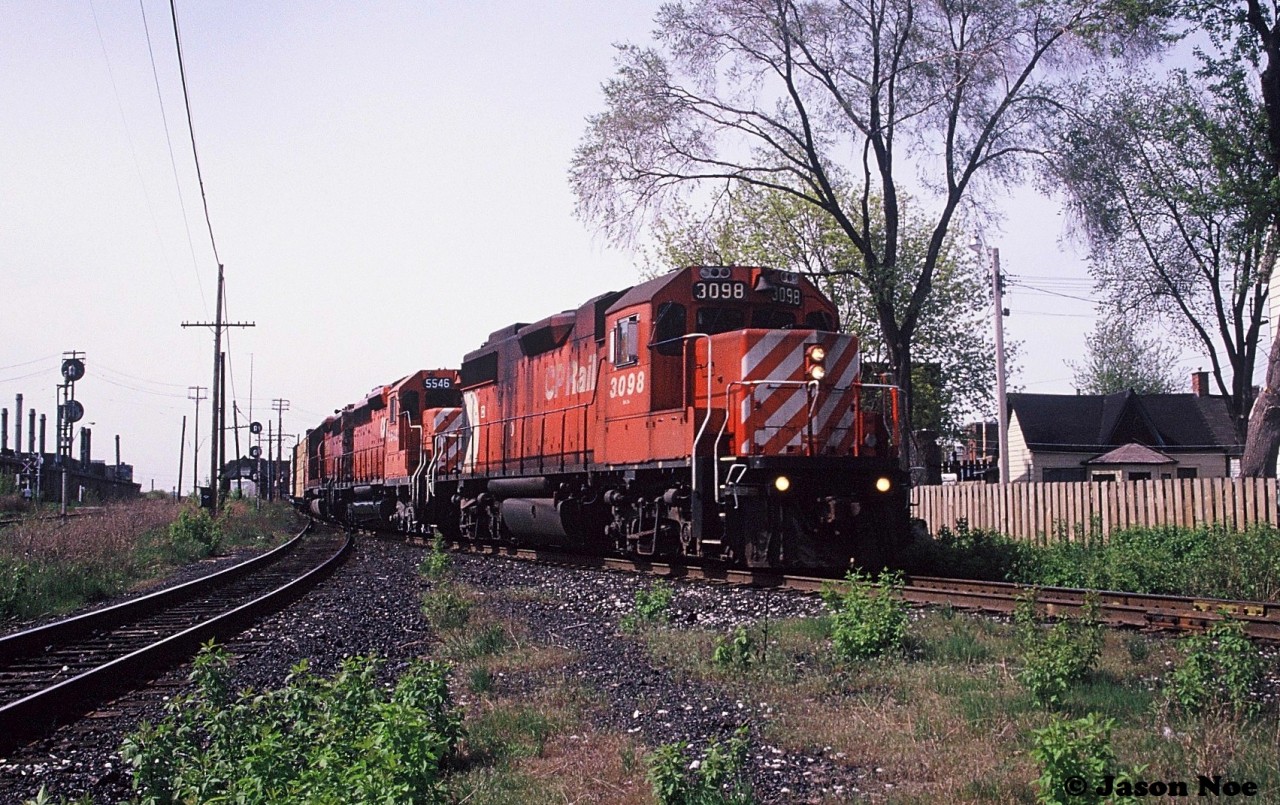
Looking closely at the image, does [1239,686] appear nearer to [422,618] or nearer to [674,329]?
[422,618]

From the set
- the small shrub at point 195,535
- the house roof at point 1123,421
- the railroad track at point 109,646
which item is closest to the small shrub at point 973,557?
the railroad track at point 109,646

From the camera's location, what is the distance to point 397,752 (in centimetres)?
470

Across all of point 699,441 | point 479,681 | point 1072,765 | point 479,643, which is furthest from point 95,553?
point 1072,765

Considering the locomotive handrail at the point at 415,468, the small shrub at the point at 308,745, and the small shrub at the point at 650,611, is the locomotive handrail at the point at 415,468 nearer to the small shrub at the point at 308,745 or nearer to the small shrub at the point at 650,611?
the small shrub at the point at 650,611

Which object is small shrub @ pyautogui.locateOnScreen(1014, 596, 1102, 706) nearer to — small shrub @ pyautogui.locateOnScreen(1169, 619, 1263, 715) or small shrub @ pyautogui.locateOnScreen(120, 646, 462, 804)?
small shrub @ pyautogui.locateOnScreen(1169, 619, 1263, 715)

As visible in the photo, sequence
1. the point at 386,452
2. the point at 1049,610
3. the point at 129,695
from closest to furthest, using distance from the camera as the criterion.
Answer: the point at 129,695, the point at 1049,610, the point at 386,452

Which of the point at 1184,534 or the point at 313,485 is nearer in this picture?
the point at 1184,534

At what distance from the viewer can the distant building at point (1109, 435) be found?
4259 cm

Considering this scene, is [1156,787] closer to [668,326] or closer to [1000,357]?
[668,326]

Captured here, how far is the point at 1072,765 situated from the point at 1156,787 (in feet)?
1.58

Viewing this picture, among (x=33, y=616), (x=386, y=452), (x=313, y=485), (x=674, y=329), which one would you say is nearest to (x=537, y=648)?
(x=674, y=329)

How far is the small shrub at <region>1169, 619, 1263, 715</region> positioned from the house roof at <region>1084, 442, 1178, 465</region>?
33178mm

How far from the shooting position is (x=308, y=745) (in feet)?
17.4

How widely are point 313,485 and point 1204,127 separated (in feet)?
110
